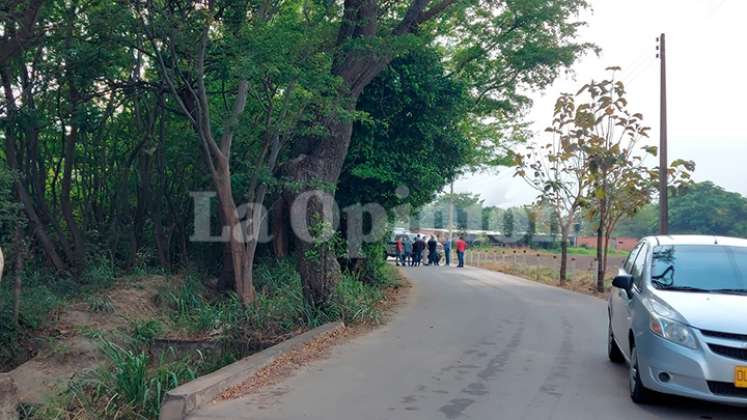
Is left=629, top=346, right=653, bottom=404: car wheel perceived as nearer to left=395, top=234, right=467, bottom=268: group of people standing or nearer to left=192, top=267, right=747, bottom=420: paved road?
left=192, top=267, right=747, bottom=420: paved road

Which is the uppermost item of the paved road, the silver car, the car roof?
the car roof

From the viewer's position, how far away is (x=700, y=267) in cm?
786

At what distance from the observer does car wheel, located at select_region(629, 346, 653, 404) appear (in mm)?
7312

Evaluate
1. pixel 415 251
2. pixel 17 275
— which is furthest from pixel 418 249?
pixel 17 275

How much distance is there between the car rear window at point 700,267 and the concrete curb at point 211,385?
4644mm

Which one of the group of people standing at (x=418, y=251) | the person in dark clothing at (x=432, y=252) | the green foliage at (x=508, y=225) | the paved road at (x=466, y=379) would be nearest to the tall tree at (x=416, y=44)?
the paved road at (x=466, y=379)

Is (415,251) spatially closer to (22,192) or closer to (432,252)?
(432,252)

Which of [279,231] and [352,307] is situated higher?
[279,231]

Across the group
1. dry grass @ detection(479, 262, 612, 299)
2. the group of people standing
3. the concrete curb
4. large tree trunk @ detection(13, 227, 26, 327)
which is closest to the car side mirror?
the concrete curb

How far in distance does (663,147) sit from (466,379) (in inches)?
602

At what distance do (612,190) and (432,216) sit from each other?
63.5 meters

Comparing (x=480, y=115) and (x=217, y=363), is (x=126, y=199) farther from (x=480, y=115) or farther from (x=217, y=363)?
(x=480, y=115)

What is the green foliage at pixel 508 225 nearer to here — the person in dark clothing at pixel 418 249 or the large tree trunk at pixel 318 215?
the person in dark clothing at pixel 418 249

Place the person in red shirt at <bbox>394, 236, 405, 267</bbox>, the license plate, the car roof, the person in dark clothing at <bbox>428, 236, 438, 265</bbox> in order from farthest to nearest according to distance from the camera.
Answer: 1. the person in dark clothing at <bbox>428, 236, 438, 265</bbox>
2. the person in red shirt at <bbox>394, 236, 405, 267</bbox>
3. the car roof
4. the license plate
